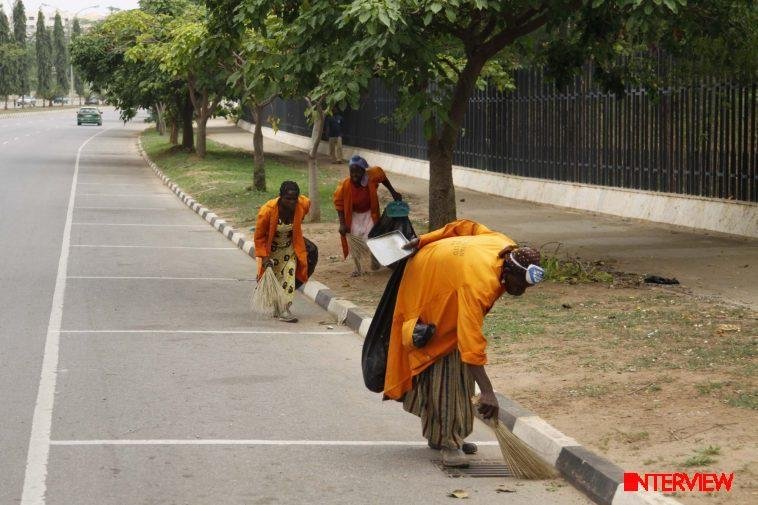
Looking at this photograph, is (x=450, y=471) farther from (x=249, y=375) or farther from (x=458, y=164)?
(x=458, y=164)

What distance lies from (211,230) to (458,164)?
368 inches

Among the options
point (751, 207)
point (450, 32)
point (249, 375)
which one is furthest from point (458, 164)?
point (249, 375)

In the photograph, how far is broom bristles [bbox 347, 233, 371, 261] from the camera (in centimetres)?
1453

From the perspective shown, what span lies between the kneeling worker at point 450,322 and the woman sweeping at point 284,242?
4.95 meters

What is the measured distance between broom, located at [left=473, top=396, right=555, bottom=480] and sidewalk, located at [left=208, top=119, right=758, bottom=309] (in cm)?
546

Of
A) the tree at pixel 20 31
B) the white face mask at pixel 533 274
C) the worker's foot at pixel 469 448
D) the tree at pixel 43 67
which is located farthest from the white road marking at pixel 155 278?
the tree at pixel 43 67

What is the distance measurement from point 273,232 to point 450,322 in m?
5.39

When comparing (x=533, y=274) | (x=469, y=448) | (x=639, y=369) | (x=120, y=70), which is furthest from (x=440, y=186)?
(x=120, y=70)

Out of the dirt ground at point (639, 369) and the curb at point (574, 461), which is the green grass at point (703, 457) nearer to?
the dirt ground at point (639, 369)

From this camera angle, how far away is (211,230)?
2155 centimetres

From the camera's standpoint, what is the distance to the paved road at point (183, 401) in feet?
21.4

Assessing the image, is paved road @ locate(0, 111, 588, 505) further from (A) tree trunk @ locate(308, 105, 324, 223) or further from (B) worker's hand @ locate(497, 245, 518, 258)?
(A) tree trunk @ locate(308, 105, 324, 223)

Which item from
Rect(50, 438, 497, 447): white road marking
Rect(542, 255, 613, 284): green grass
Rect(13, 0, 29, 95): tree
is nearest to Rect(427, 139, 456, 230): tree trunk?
Rect(542, 255, 613, 284): green grass

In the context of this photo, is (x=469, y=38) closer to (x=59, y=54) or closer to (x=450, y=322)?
(x=450, y=322)
